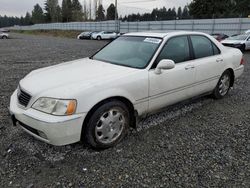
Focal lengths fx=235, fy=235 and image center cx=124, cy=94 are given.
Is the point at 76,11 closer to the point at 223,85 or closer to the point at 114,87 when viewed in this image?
the point at 223,85

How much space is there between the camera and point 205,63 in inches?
174

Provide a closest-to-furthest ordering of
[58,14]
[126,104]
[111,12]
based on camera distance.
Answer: [126,104] < [111,12] < [58,14]

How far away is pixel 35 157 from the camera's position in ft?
9.86

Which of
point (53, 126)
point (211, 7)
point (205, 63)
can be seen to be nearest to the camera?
point (53, 126)

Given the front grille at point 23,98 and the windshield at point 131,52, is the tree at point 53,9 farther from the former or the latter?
the front grille at point 23,98

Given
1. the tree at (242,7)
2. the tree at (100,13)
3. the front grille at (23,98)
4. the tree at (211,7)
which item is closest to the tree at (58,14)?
the tree at (100,13)

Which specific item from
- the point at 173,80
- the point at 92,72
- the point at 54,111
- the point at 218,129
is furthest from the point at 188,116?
the point at 54,111

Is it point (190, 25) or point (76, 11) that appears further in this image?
point (76, 11)

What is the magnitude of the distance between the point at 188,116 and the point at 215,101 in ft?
3.81

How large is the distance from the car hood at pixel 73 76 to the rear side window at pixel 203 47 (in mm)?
1607

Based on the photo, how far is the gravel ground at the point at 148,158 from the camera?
8.55ft

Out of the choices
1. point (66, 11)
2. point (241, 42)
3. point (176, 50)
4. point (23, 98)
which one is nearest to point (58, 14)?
point (66, 11)

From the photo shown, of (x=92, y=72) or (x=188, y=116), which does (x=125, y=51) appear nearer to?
(x=92, y=72)

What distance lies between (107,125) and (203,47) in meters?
2.62
